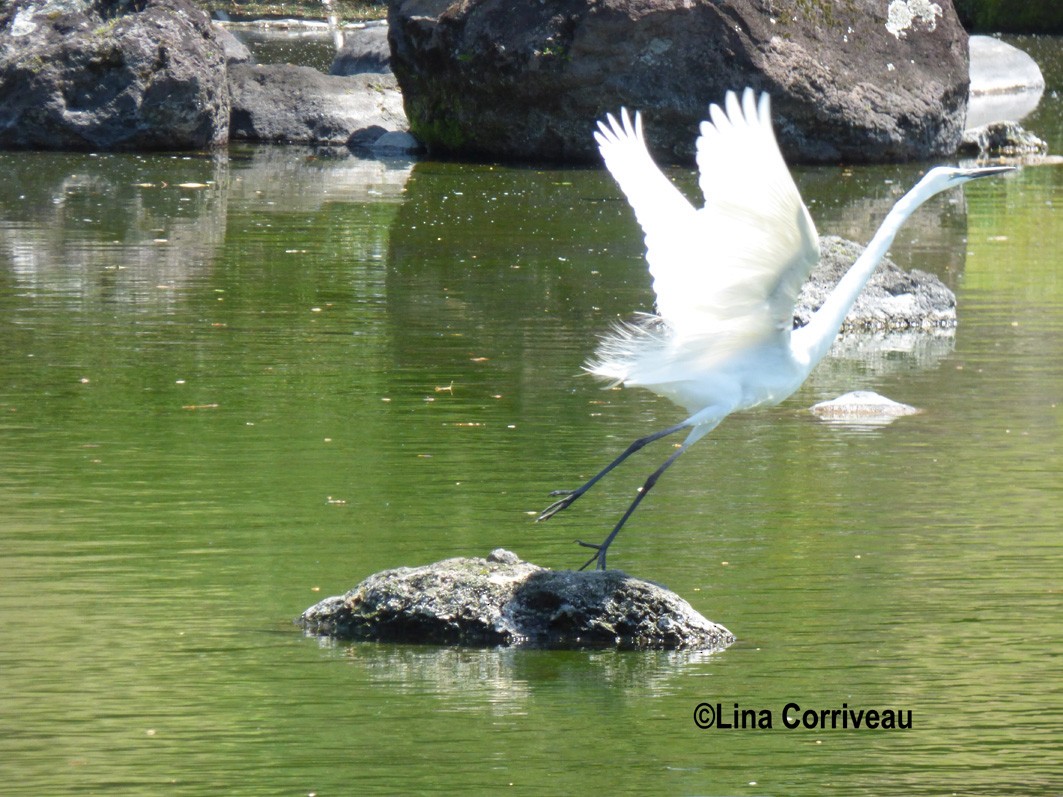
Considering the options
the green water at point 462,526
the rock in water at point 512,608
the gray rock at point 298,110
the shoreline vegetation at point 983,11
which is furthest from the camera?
the shoreline vegetation at point 983,11

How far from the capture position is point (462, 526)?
6.21 metres

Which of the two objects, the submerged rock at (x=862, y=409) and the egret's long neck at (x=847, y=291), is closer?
the egret's long neck at (x=847, y=291)

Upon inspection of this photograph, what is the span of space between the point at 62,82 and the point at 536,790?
14506mm

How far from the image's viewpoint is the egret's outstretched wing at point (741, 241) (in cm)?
448

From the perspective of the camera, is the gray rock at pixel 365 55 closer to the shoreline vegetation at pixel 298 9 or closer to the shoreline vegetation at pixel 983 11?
the shoreline vegetation at pixel 298 9

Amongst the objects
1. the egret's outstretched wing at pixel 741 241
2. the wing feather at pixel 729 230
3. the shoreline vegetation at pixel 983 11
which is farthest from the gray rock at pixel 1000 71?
the egret's outstretched wing at pixel 741 241

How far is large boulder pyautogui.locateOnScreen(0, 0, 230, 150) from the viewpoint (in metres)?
17.0

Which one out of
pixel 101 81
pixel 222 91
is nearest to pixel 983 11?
pixel 222 91

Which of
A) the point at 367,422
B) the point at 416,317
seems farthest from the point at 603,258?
the point at 367,422

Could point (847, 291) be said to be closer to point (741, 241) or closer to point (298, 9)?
point (741, 241)

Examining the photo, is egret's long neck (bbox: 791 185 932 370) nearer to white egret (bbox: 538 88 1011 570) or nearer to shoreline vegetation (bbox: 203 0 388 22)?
white egret (bbox: 538 88 1011 570)

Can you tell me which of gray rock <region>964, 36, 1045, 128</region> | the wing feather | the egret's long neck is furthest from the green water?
gray rock <region>964, 36, 1045, 128</region>

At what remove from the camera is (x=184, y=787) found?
404 cm

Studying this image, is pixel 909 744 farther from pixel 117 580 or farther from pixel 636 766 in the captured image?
pixel 117 580
